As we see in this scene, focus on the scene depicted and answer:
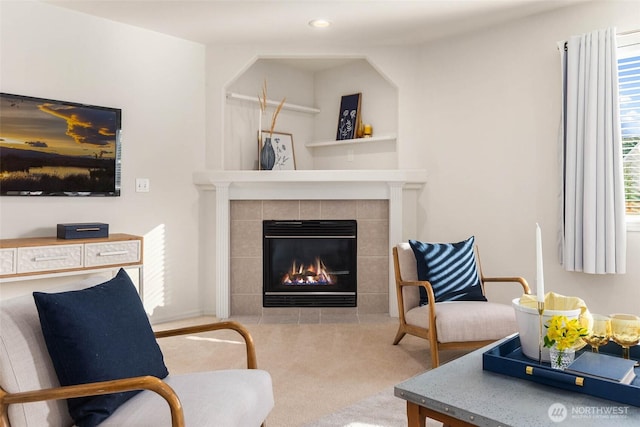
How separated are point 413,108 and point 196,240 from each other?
2.36 m

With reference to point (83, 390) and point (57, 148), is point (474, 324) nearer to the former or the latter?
point (83, 390)

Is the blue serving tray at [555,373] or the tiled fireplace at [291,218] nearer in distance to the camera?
the blue serving tray at [555,373]

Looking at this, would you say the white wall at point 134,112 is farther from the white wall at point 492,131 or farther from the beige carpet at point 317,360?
the beige carpet at point 317,360

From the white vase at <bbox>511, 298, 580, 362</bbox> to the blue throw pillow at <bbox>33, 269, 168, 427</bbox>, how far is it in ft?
4.22

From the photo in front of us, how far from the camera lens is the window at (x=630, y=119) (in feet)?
10.7

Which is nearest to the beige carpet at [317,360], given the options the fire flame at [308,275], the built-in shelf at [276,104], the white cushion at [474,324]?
the white cushion at [474,324]

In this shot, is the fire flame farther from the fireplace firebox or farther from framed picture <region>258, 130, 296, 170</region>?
framed picture <region>258, 130, 296, 170</region>

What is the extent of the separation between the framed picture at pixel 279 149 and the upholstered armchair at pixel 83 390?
3.07m

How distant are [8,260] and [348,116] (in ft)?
10.7

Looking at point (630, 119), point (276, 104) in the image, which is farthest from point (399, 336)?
point (276, 104)

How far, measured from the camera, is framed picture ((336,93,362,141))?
4848 millimetres

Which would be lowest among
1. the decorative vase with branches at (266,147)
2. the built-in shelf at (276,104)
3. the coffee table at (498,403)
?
the coffee table at (498,403)

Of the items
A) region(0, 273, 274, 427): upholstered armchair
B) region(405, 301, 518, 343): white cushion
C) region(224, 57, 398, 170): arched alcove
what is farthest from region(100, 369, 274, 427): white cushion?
region(224, 57, 398, 170): arched alcove

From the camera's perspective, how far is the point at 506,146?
3.90 meters
